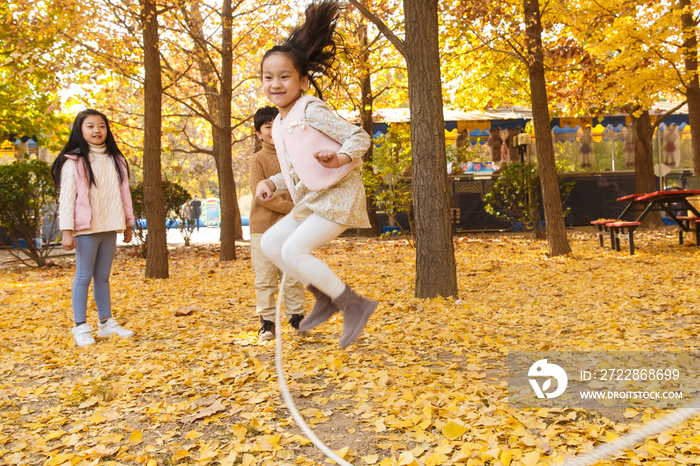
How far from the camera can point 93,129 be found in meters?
4.93

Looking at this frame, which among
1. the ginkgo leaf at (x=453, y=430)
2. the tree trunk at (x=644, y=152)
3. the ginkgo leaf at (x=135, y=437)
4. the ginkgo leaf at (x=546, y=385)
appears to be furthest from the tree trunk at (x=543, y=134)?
the ginkgo leaf at (x=135, y=437)

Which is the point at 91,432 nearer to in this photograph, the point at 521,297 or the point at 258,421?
the point at 258,421

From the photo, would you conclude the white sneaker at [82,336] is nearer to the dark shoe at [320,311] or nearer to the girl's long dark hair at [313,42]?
Result: the dark shoe at [320,311]

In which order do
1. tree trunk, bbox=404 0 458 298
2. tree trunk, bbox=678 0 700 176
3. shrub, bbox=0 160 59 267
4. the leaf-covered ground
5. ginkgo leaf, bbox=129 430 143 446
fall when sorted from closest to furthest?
the leaf-covered ground
ginkgo leaf, bbox=129 430 143 446
tree trunk, bbox=404 0 458 298
shrub, bbox=0 160 59 267
tree trunk, bbox=678 0 700 176

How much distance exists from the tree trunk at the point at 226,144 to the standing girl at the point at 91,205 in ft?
19.9

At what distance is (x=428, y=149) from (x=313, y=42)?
3044 millimetres

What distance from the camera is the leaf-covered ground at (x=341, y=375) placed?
2539mm

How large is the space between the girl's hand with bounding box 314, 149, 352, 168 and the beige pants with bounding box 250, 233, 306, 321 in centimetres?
218

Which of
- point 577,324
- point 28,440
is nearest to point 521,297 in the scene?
point 577,324

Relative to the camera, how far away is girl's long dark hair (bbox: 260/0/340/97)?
295cm

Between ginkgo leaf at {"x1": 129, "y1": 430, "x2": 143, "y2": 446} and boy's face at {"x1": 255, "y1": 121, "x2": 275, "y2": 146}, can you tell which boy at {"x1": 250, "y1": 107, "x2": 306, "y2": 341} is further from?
ginkgo leaf at {"x1": 129, "y1": 430, "x2": 143, "y2": 446}

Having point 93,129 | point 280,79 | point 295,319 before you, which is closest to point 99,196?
point 93,129

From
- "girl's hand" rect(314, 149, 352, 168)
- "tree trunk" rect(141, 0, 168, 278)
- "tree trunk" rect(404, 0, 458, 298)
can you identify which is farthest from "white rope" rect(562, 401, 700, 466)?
"tree trunk" rect(141, 0, 168, 278)

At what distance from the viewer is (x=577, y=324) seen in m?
4.70
